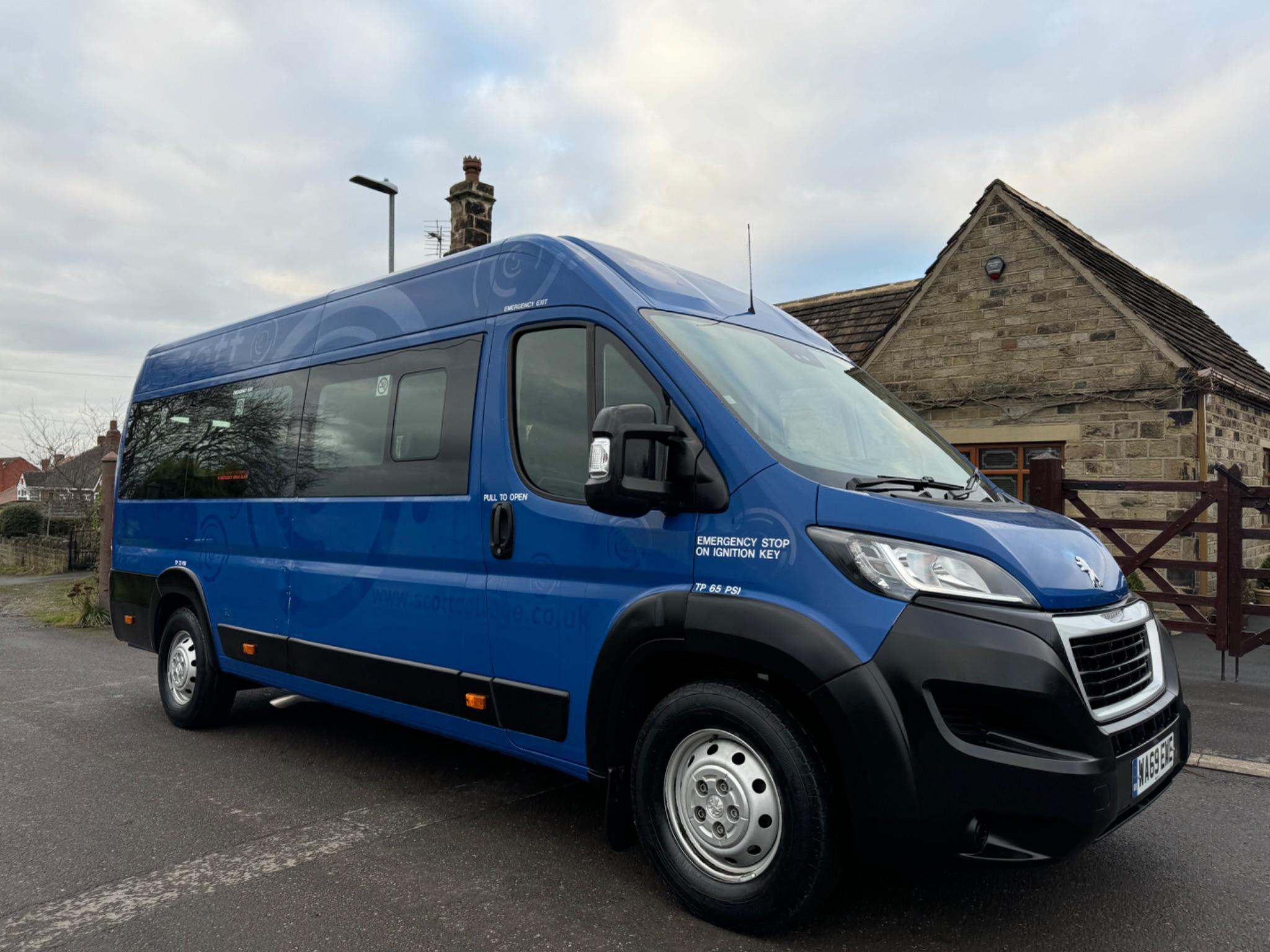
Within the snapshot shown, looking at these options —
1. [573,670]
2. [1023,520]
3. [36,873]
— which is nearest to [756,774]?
[573,670]

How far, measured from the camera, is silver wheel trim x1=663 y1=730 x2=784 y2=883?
3.01 m

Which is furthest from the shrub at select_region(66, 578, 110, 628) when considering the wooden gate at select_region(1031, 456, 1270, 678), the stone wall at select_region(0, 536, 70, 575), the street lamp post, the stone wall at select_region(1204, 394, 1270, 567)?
the stone wall at select_region(1204, 394, 1270, 567)

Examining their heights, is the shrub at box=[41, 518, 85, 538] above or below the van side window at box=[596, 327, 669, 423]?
below

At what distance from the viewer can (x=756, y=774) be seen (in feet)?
9.98

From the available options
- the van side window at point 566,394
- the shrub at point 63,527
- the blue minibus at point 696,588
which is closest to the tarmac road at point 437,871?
the blue minibus at point 696,588

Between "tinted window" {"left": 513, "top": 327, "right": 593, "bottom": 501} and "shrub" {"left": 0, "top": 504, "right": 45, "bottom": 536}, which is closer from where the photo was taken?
"tinted window" {"left": 513, "top": 327, "right": 593, "bottom": 501}

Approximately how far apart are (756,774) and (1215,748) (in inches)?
150

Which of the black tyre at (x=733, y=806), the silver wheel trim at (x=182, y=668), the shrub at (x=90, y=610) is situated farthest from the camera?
the shrub at (x=90, y=610)

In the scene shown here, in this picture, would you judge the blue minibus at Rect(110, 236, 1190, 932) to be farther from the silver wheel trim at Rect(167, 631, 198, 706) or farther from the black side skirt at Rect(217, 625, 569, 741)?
the silver wheel trim at Rect(167, 631, 198, 706)

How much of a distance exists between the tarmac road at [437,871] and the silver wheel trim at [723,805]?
0.25m

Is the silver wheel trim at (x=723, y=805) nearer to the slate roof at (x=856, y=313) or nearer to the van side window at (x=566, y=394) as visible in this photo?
the van side window at (x=566, y=394)

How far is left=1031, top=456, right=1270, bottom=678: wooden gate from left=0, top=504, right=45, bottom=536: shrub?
34.0m

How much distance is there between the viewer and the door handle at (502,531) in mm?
3799

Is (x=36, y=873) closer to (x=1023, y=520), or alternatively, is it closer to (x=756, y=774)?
(x=756, y=774)
